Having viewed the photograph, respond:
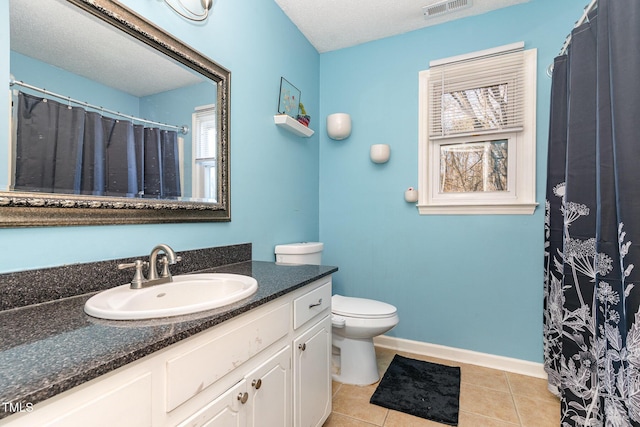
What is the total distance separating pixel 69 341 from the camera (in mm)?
612

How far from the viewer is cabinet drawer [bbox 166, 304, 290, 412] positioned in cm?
69

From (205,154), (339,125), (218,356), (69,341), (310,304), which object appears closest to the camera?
(69,341)

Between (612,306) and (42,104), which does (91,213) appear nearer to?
(42,104)

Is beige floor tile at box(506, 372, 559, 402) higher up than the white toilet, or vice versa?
the white toilet

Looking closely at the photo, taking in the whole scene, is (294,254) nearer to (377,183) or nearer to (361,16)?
(377,183)

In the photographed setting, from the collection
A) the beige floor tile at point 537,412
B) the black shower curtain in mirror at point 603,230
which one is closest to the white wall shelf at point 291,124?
the black shower curtain in mirror at point 603,230

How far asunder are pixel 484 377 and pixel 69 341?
224 centimetres

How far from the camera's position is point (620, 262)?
100 cm

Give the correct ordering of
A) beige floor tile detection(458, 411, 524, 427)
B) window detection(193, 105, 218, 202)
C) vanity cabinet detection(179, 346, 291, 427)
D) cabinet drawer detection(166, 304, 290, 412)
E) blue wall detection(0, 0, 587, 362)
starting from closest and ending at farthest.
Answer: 1. cabinet drawer detection(166, 304, 290, 412)
2. vanity cabinet detection(179, 346, 291, 427)
3. window detection(193, 105, 218, 202)
4. beige floor tile detection(458, 411, 524, 427)
5. blue wall detection(0, 0, 587, 362)

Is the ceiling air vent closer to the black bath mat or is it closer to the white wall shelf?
the white wall shelf

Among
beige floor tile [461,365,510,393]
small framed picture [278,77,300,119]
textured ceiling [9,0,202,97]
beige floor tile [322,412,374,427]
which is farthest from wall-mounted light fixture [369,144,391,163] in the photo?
beige floor tile [322,412,374,427]

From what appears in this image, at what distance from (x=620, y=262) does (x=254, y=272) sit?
136 centimetres

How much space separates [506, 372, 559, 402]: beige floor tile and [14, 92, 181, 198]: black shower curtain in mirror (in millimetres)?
2262

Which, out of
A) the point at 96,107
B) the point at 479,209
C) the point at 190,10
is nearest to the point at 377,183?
the point at 479,209
